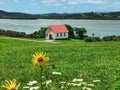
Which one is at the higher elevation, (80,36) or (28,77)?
(28,77)

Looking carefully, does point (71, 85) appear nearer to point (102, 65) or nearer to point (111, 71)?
point (111, 71)

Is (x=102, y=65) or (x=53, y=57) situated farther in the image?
(x=53, y=57)

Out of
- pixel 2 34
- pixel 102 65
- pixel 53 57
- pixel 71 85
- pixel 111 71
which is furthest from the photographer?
pixel 2 34

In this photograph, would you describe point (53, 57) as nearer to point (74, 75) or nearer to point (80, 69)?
point (80, 69)

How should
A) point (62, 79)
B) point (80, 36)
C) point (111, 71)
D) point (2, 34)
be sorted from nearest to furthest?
point (62, 79), point (111, 71), point (2, 34), point (80, 36)

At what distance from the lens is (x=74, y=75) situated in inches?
587

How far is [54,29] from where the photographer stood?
127125 millimetres

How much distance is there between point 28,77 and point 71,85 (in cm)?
324

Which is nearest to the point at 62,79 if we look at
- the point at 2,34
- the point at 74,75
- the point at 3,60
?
the point at 74,75

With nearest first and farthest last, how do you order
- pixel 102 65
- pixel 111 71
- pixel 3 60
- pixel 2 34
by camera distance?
pixel 111 71 < pixel 102 65 < pixel 3 60 < pixel 2 34

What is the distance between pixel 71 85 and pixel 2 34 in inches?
4000

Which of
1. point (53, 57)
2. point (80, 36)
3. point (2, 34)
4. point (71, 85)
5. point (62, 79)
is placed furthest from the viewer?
point (80, 36)

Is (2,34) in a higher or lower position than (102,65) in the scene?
lower

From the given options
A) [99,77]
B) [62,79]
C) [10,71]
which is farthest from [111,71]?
[10,71]
